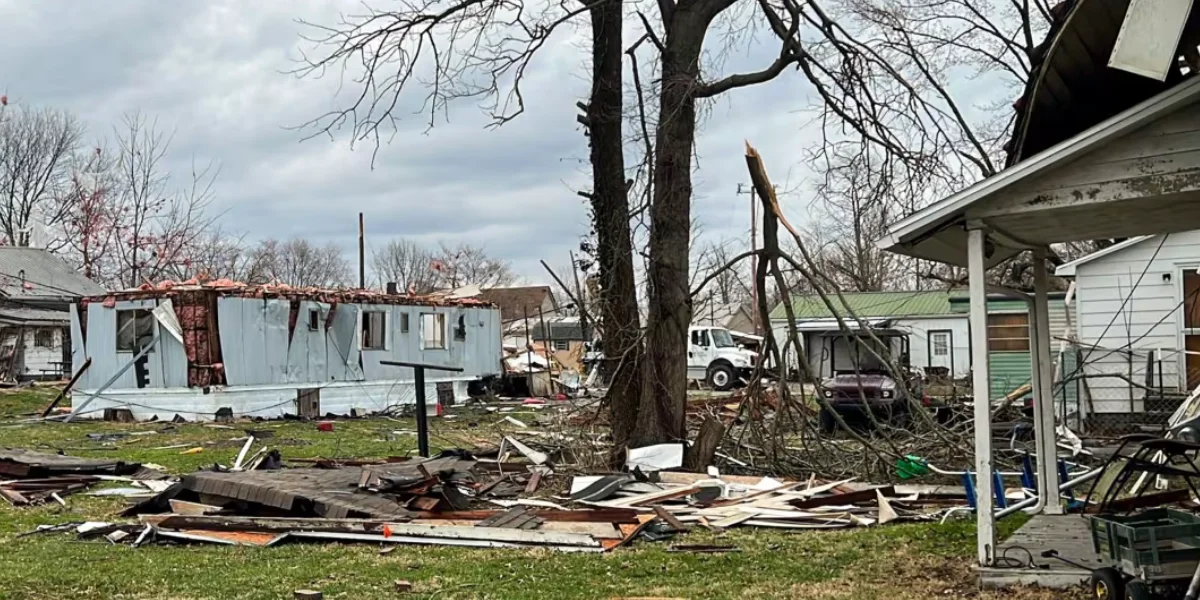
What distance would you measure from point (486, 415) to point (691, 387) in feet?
35.8

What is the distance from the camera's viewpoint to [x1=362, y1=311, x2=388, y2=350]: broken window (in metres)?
25.6

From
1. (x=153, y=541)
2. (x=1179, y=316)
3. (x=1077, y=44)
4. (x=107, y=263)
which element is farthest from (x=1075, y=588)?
(x=107, y=263)

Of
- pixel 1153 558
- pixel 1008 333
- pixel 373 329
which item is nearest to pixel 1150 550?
pixel 1153 558

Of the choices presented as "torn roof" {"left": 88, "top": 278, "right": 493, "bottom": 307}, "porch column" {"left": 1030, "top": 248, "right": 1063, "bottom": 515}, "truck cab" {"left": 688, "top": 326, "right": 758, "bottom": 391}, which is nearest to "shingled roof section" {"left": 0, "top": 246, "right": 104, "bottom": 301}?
"torn roof" {"left": 88, "top": 278, "right": 493, "bottom": 307}

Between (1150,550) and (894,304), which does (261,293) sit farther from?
(894,304)

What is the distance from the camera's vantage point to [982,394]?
20.4 feet

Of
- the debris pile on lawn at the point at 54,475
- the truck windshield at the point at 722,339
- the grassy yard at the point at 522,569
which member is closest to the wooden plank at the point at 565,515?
the grassy yard at the point at 522,569

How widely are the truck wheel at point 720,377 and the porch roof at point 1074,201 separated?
25.5 m

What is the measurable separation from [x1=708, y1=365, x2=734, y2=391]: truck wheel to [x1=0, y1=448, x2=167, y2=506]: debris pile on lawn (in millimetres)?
21849

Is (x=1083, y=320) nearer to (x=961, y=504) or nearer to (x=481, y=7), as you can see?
(x=961, y=504)

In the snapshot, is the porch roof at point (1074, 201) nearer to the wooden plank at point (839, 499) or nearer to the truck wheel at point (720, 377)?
the wooden plank at point (839, 499)

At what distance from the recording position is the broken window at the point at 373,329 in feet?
84.0

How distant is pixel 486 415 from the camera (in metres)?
23.6

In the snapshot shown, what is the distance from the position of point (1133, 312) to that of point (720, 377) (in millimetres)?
16547
